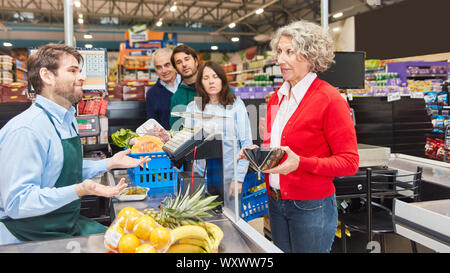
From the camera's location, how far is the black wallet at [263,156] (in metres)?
1.58

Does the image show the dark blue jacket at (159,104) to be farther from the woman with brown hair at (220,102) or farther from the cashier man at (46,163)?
the cashier man at (46,163)

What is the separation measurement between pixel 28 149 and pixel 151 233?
2.32 ft

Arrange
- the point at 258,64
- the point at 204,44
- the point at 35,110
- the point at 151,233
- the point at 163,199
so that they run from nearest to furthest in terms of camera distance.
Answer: the point at 151,233
the point at 35,110
the point at 163,199
the point at 258,64
the point at 204,44

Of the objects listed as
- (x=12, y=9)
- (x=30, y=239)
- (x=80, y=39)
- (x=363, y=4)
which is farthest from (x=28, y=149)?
(x=80, y=39)

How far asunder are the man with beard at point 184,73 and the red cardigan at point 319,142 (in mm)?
1813

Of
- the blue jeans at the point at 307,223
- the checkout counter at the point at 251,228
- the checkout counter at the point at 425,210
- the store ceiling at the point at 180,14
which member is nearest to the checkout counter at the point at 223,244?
the checkout counter at the point at 251,228

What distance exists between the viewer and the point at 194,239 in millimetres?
1425

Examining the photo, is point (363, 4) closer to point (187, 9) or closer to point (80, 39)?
point (187, 9)

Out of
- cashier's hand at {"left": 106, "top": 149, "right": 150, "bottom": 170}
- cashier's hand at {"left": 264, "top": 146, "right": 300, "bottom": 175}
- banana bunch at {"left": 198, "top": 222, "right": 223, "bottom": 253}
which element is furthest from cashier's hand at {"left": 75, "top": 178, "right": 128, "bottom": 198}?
cashier's hand at {"left": 264, "top": 146, "right": 300, "bottom": 175}

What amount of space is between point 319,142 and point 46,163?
4.25ft

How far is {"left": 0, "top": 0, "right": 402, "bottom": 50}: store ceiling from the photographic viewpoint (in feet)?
55.1

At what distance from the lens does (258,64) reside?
13203 mm

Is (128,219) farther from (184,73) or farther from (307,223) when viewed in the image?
(184,73)
